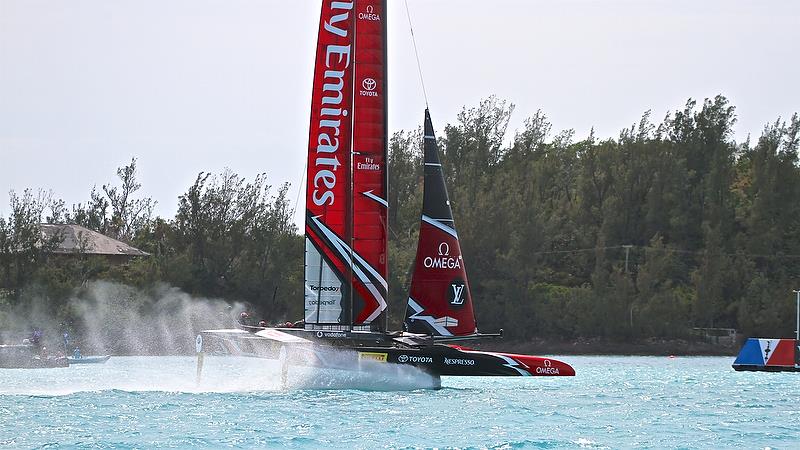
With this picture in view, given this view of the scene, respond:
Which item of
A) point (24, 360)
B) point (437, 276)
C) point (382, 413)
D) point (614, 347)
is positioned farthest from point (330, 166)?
point (614, 347)

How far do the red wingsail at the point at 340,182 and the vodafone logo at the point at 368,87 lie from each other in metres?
0.08

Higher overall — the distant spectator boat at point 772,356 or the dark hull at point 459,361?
the distant spectator boat at point 772,356

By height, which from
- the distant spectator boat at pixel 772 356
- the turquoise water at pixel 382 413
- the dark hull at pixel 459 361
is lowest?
the turquoise water at pixel 382 413

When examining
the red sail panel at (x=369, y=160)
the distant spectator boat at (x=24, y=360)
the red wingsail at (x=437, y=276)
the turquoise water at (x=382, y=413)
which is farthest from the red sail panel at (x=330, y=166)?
Result: the distant spectator boat at (x=24, y=360)

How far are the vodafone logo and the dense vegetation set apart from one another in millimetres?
41172

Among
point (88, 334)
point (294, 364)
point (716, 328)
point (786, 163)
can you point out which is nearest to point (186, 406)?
point (294, 364)

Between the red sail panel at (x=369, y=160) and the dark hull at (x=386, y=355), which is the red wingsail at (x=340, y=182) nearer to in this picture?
the red sail panel at (x=369, y=160)

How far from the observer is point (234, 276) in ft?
260

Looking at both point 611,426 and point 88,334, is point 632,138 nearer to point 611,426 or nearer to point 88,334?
point 88,334

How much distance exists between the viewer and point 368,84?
33188mm

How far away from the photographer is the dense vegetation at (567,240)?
75.9 meters

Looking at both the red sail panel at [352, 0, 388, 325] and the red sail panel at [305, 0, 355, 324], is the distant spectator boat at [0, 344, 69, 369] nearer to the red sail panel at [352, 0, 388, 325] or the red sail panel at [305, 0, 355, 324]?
the red sail panel at [305, 0, 355, 324]

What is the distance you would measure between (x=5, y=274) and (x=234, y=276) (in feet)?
42.0

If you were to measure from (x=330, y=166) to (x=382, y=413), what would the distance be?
7574mm
